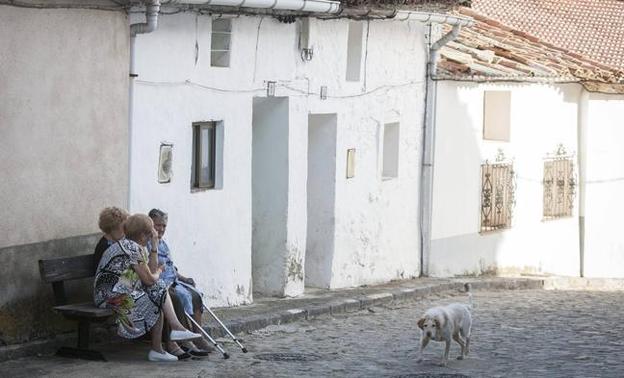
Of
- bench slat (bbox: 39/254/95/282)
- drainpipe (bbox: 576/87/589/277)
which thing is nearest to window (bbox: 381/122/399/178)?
drainpipe (bbox: 576/87/589/277)

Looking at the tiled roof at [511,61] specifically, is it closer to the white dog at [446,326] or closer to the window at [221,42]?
the window at [221,42]

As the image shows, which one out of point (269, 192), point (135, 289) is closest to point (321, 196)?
point (269, 192)

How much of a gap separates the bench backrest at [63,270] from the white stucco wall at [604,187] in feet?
50.1

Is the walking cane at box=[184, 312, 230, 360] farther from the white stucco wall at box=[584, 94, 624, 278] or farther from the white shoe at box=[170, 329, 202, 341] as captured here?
the white stucco wall at box=[584, 94, 624, 278]

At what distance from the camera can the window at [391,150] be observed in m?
20.5

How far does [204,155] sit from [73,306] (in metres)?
3.99

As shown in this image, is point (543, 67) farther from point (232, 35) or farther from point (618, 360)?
point (618, 360)

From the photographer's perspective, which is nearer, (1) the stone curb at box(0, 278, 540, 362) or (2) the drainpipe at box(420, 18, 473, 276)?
(1) the stone curb at box(0, 278, 540, 362)

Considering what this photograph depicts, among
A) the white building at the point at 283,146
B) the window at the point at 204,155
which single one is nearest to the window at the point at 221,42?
the white building at the point at 283,146

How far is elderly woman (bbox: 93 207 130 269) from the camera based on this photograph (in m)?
12.6

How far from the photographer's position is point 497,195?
23812mm

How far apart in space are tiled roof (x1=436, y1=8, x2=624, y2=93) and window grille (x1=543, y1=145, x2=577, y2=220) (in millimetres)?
1433

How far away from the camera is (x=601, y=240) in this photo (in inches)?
1049

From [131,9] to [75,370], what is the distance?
383 cm
